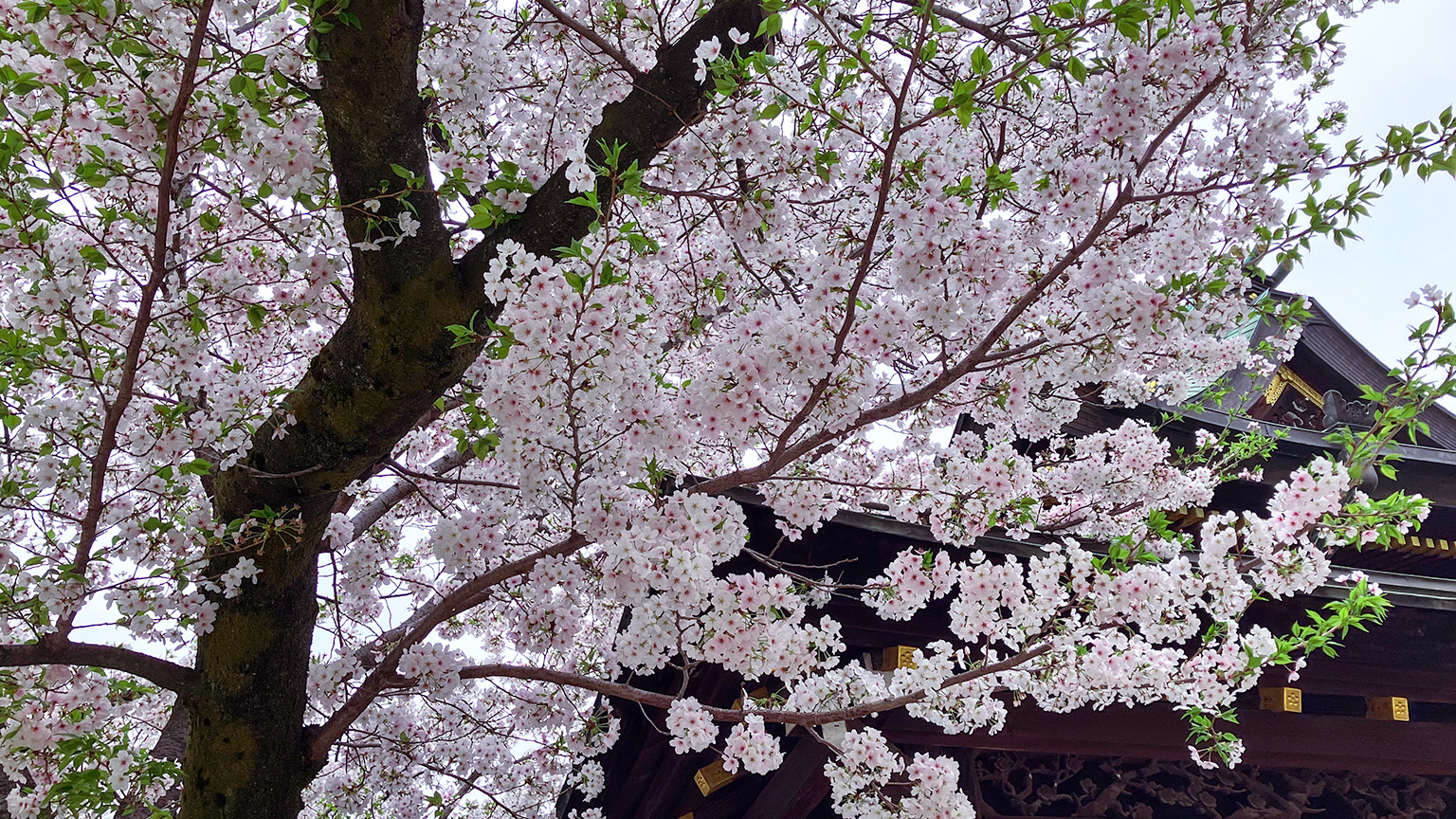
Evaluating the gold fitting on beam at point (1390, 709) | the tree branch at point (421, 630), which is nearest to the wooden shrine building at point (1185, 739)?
the gold fitting on beam at point (1390, 709)

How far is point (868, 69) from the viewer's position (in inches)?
103

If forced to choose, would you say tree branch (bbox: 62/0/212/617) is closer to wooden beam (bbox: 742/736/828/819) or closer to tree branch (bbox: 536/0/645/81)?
tree branch (bbox: 536/0/645/81)

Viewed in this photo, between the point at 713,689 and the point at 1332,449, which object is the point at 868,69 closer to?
the point at 713,689

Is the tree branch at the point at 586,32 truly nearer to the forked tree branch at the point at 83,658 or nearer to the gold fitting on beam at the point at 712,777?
the forked tree branch at the point at 83,658

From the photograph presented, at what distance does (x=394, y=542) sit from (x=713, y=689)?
3.27m

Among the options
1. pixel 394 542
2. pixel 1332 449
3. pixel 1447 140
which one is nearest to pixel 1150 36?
pixel 1447 140

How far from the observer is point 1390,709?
456cm

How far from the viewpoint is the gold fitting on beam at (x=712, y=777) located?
5.22 meters

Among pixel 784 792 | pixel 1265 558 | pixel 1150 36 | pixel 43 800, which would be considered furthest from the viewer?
pixel 784 792

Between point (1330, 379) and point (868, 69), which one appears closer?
point (868, 69)

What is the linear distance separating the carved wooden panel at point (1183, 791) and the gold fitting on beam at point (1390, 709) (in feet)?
1.51

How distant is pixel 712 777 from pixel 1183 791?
2.63 m

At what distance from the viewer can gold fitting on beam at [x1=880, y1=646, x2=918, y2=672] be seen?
4305 millimetres

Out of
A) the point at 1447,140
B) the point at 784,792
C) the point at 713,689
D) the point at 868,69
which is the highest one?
the point at 1447,140
